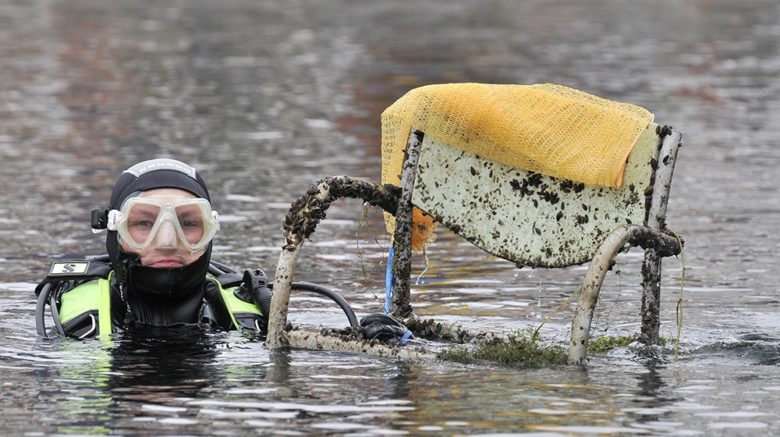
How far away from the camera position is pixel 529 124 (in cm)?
948

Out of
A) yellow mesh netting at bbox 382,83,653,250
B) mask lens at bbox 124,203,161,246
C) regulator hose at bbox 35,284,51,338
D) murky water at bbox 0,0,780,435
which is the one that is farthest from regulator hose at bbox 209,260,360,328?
regulator hose at bbox 35,284,51,338

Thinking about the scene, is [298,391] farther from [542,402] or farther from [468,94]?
[468,94]

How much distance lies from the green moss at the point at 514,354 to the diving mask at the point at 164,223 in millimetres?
1448

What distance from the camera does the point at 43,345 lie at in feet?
31.4

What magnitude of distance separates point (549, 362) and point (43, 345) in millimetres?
2722

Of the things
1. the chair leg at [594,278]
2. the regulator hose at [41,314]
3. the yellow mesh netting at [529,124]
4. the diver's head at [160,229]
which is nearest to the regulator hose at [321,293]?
the diver's head at [160,229]

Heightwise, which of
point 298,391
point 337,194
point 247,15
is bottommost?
point 298,391

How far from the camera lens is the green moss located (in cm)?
900

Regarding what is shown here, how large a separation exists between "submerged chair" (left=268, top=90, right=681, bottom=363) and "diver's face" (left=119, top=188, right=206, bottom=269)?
58 cm

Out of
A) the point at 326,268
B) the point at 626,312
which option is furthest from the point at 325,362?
the point at 326,268

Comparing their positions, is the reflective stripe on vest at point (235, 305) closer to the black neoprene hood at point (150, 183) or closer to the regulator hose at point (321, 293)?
the regulator hose at point (321, 293)

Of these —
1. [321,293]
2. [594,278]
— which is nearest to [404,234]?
[321,293]

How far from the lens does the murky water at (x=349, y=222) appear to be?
26.3 feet

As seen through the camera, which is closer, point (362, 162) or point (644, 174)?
point (644, 174)
